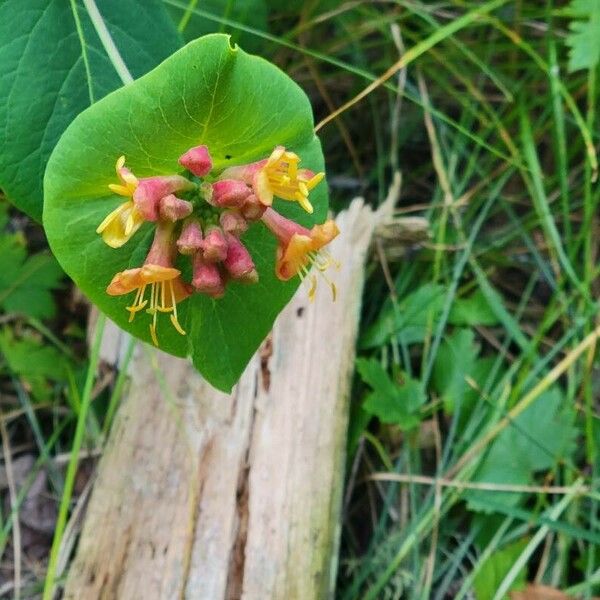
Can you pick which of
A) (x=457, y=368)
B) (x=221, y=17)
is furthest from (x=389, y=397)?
(x=221, y=17)

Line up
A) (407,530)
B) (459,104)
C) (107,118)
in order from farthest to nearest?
(459,104) → (407,530) → (107,118)

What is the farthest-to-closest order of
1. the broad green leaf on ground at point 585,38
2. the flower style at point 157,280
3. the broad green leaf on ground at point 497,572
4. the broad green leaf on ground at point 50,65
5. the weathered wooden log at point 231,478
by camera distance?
the broad green leaf on ground at point 585,38 < the broad green leaf on ground at point 497,572 < the weathered wooden log at point 231,478 < the broad green leaf on ground at point 50,65 < the flower style at point 157,280

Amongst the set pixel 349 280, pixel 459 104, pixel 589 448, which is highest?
pixel 459 104

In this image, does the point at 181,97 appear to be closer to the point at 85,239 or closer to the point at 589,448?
the point at 85,239

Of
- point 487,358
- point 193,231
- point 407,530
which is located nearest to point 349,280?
point 487,358

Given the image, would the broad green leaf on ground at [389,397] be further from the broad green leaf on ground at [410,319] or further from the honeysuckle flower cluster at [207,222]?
the honeysuckle flower cluster at [207,222]

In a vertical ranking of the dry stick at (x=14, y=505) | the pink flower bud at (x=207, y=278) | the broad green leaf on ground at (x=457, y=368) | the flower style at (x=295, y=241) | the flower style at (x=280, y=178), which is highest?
the flower style at (x=280, y=178)

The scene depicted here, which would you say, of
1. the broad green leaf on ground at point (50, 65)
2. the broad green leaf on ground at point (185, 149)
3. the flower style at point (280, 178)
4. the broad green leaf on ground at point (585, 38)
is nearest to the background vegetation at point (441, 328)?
the broad green leaf on ground at point (585, 38)
